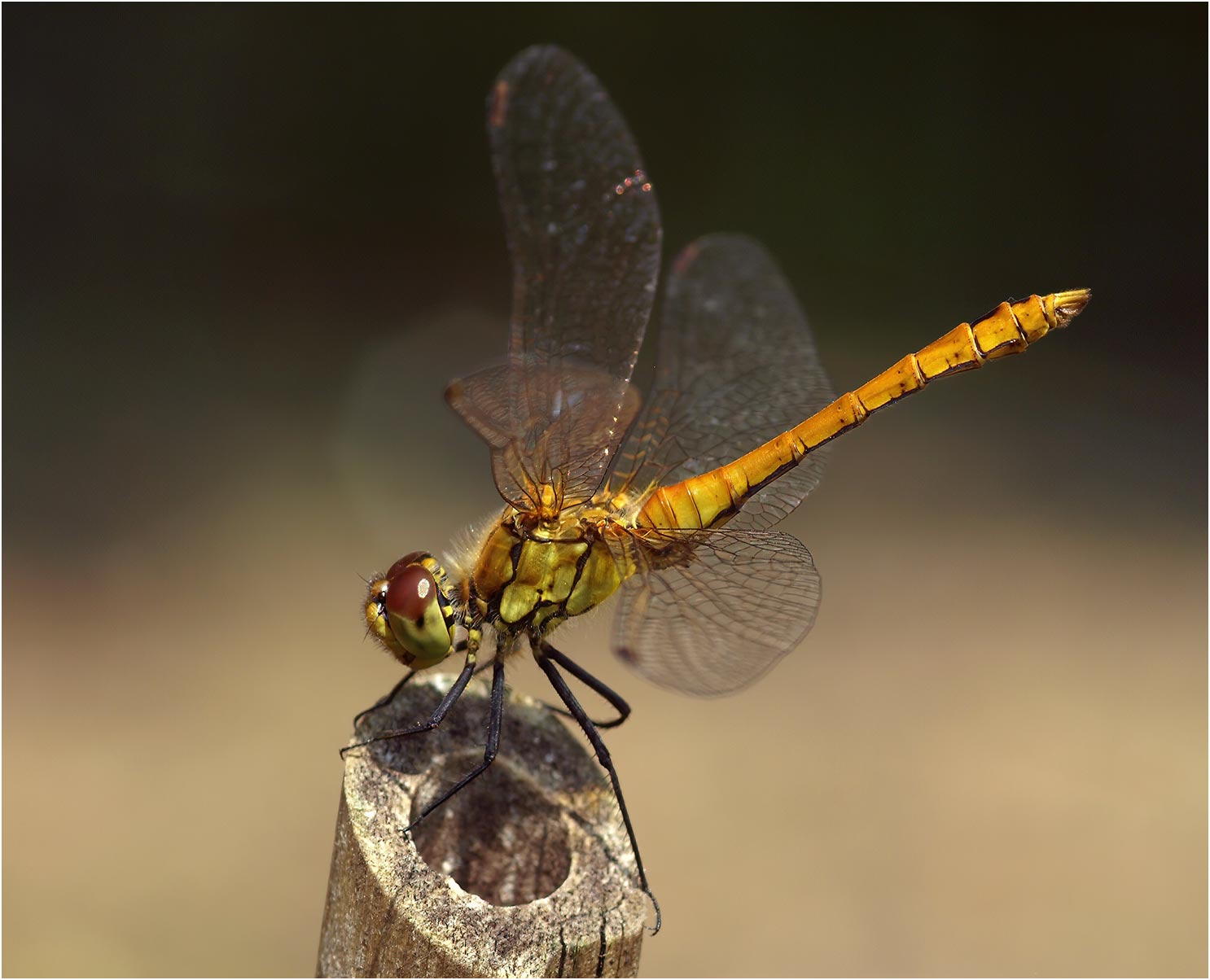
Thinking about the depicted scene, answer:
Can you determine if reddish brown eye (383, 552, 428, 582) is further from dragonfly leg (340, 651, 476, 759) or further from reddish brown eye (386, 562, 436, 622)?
dragonfly leg (340, 651, 476, 759)

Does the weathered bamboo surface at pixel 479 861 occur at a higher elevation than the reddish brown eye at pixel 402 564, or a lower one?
lower

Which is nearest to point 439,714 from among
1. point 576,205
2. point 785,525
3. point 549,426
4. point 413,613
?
point 413,613

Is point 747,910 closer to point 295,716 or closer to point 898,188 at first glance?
point 295,716

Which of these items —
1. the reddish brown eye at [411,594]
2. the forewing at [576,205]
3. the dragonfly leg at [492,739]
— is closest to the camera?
the dragonfly leg at [492,739]

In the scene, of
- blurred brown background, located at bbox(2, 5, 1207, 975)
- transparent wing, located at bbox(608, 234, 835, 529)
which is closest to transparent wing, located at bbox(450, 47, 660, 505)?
transparent wing, located at bbox(608, 234, 835, 529)

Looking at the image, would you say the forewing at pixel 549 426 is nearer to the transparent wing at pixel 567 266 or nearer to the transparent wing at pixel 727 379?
the transparent wing at pixel 567 266

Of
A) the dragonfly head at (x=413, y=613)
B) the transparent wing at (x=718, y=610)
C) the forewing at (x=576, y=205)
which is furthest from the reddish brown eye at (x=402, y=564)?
the forewing at (x=576, y=205)
